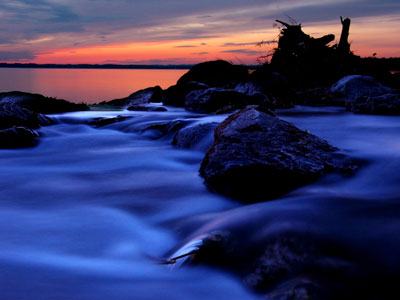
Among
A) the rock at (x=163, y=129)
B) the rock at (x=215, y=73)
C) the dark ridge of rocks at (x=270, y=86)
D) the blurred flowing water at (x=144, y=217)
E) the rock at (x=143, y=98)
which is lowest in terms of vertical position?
the blurred flowing water at (x=144, y=217)

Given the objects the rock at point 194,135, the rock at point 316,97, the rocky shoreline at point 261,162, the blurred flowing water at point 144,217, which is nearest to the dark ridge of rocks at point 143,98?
the rock at point 316,97

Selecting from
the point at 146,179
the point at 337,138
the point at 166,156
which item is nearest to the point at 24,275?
the point at 146,179

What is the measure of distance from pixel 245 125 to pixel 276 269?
2.55m

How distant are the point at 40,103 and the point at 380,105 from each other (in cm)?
1157

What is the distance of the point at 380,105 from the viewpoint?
29.9 feet

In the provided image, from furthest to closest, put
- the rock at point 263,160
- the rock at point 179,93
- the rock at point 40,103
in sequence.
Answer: the rock at point 179,93
the rock at point 40,103
the rock at point 263,160

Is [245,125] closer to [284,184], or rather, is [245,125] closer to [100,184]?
[284,184]

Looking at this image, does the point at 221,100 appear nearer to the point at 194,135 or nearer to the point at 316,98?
the point at 316,98

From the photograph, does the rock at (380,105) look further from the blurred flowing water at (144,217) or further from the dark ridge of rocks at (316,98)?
the blurred flowing water at (144,217)

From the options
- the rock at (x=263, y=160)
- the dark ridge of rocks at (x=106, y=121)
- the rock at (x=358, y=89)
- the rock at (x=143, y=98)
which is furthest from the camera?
the rock at (x=143, y=98)

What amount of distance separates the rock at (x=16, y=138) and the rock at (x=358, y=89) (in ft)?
30.0

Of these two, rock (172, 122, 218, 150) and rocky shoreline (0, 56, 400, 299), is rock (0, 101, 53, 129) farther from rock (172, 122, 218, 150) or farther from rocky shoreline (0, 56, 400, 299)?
rock (172, 122, 218, 150)

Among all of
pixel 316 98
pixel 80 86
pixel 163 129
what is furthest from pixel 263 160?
pixel 80 86

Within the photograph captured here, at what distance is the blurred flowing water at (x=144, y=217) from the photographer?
2.11m
